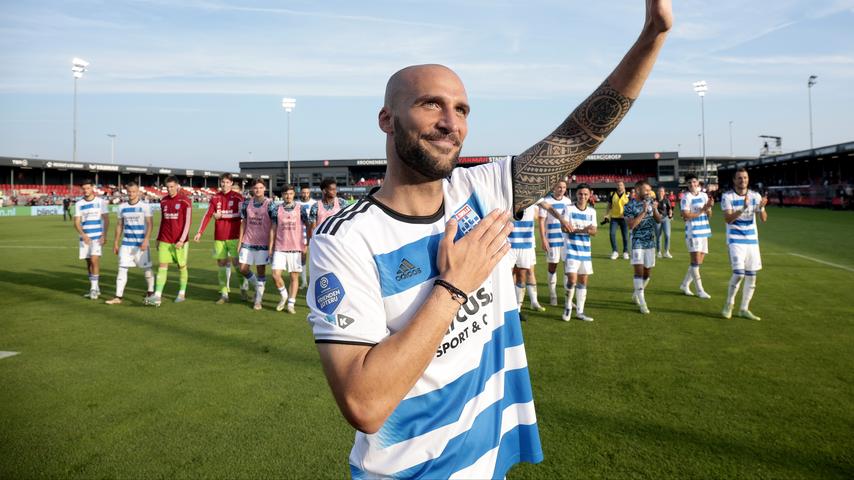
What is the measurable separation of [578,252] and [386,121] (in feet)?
25.8

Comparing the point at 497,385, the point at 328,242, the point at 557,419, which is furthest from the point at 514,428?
the point at 557,419

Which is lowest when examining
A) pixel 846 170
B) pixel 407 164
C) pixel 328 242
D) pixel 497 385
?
pixel 497 385

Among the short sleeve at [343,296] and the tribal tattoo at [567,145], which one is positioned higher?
the tribal tattoo at [567,145]

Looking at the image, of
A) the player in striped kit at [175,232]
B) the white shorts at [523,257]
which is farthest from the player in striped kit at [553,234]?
the player in striped kit at [175,232]

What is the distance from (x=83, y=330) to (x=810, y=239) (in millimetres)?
22305

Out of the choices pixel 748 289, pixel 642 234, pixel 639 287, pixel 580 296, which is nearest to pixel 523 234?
pixel 580 296

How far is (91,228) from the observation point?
11.2 meters

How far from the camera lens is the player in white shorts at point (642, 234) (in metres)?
9.23

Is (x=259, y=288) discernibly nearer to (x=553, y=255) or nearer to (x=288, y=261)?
(x=288, y=261)

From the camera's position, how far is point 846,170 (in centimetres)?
4331

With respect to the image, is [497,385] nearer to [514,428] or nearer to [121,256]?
[514,428]

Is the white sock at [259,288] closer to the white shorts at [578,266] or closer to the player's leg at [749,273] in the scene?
the white shorts at [578,266]

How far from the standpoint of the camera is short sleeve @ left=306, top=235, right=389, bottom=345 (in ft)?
4.71

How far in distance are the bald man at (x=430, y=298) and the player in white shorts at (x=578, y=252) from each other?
6.97 meters
